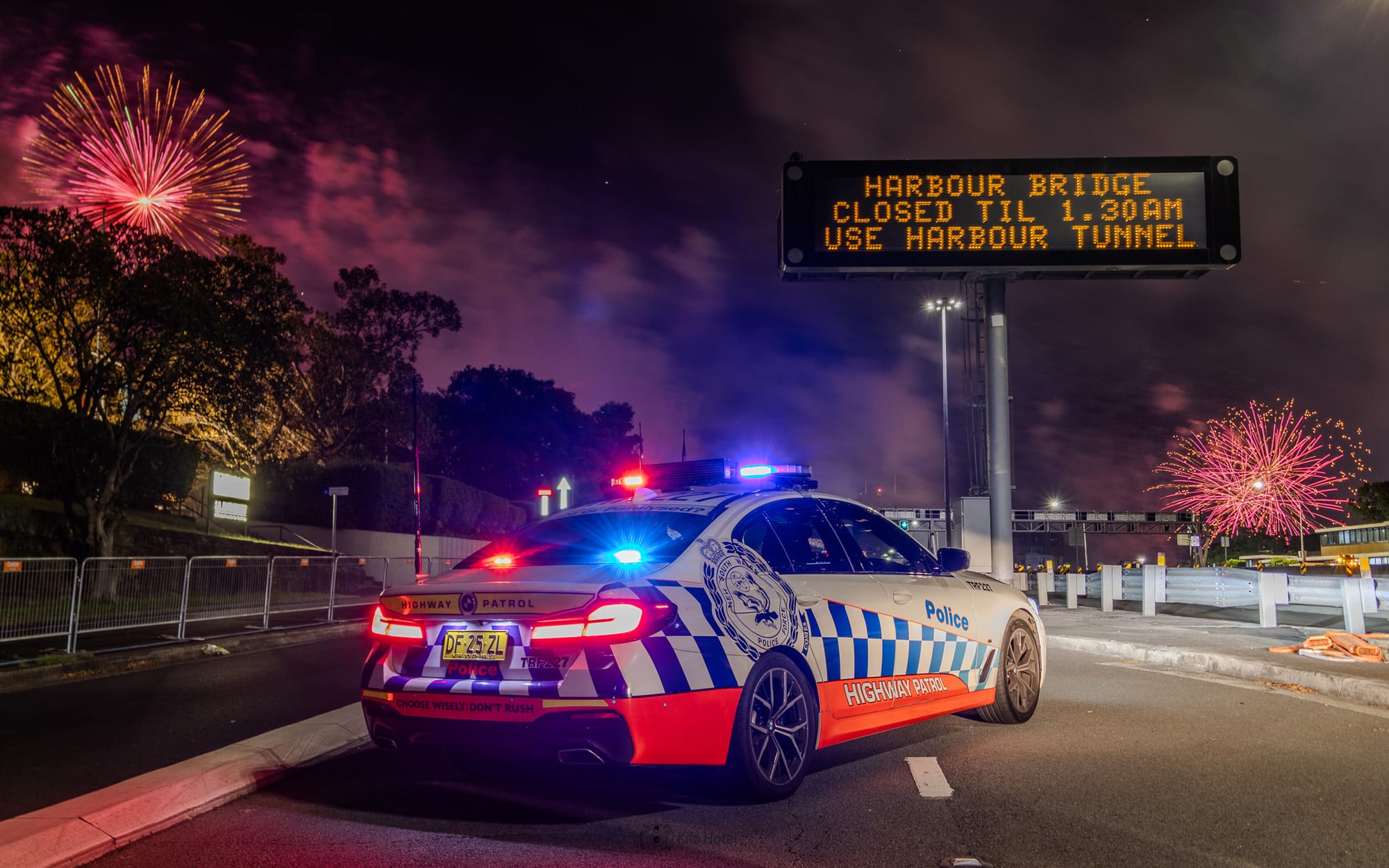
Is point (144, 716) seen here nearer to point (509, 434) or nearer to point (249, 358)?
point (249, 358)

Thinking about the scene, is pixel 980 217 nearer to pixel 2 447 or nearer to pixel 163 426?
pixel 163 426

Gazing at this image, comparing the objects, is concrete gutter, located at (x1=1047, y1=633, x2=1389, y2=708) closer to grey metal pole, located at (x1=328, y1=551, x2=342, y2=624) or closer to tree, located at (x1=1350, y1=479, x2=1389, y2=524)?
grey metal pole, located at (x1=328, y1=551, x2=342, y2=624)

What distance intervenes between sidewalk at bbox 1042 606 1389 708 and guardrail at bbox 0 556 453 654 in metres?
9.58

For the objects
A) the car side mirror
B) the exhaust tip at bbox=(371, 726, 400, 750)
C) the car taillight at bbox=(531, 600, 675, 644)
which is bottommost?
the exhaust tip at bbox=(371, 726, 400, 750)

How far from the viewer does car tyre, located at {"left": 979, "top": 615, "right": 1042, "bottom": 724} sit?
715 centimetres

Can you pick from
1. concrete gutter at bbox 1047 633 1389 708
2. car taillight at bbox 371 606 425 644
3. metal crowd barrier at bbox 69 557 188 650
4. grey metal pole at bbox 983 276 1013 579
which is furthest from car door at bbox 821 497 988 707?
grey metal pole at bbox 983 276 1013 579

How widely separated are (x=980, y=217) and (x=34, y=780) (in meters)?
15.6

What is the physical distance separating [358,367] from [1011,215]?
104ft

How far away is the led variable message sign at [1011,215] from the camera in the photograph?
58.0ft

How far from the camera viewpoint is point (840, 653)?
5570 mm

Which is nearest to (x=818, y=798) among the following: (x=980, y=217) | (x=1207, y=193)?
(x=980, y=217)

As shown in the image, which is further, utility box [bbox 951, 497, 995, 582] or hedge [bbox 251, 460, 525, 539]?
hedge [bbox 251, 460, 525, 539]

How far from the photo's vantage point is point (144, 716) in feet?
28.0

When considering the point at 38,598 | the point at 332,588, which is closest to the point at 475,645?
the point at 38,598
